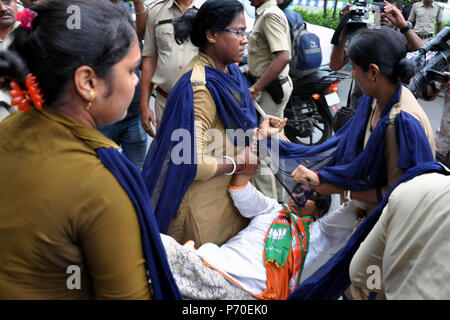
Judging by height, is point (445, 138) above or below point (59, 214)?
below

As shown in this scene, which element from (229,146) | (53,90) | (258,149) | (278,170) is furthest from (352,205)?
(53,90)

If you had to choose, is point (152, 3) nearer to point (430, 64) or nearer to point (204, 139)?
point (204, 139)

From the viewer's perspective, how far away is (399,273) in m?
1.24

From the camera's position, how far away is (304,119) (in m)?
4.91

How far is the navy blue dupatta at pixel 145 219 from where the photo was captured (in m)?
1.08

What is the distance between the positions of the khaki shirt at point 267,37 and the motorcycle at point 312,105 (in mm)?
1062

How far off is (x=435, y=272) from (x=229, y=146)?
4.25 feet

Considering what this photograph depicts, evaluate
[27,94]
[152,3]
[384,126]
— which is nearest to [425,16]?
[152,3]

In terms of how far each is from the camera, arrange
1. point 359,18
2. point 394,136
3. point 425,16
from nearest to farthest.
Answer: point 394,136 < point 359,18 < point 425,16

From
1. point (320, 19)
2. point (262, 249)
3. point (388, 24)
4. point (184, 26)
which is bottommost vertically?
point (320, 19)

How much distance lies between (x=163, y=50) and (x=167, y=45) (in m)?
0.06

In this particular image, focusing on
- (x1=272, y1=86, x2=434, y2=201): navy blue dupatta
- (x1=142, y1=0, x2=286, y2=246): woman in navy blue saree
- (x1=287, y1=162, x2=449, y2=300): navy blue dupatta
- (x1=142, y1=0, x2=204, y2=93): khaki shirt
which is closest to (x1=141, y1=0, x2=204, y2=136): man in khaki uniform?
(x1=142, y1=0, x2=204, y2=93): khaki shirt

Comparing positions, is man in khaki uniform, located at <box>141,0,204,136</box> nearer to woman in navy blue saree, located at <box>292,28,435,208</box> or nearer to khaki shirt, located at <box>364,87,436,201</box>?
woman in navy blue saree, located at <box>292,28,435,208</box>
